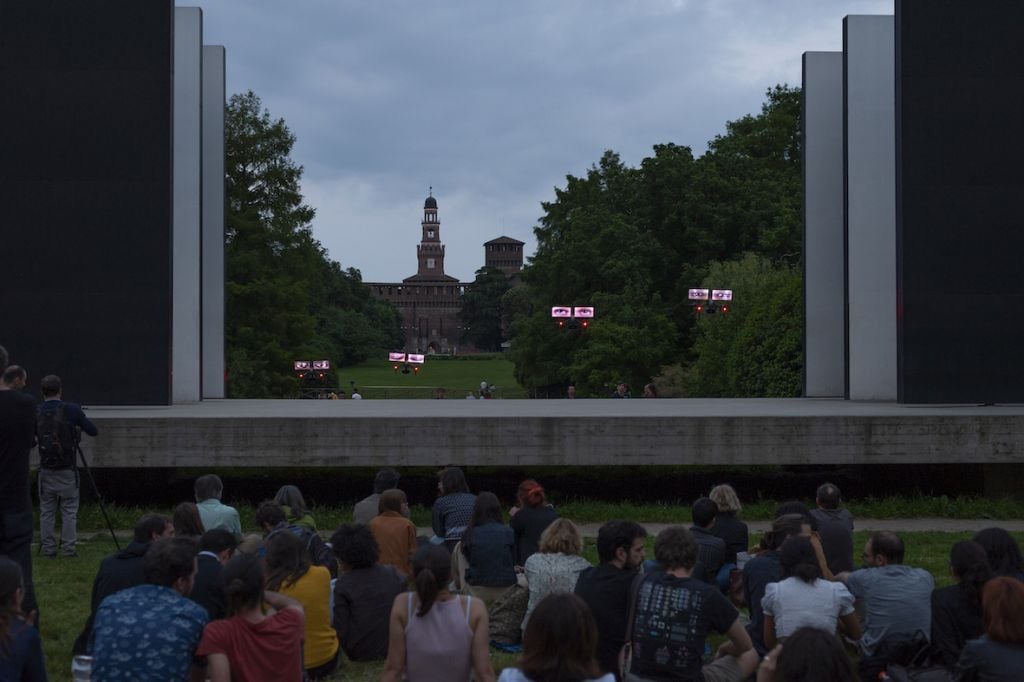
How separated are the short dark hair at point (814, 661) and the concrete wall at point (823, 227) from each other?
61.8ft

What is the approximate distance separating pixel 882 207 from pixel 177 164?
12.6 meters

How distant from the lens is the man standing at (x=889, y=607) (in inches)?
241

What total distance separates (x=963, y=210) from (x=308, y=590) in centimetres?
1333

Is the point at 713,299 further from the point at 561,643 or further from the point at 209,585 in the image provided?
the point at 561,643

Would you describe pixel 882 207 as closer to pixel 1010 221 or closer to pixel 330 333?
pixel 1010 221

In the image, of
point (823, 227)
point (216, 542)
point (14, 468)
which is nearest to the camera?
point (216, 542)

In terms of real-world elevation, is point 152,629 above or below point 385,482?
below

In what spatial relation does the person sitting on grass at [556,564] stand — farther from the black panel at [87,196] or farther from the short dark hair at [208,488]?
the black panel at [87,196]

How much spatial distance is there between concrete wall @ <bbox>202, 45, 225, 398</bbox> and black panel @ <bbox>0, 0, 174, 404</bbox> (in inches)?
218

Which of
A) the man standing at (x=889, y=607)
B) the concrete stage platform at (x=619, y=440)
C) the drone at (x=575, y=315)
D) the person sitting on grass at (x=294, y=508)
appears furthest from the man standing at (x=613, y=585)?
the drone at (x=575, y=315)

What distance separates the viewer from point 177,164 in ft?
66.2

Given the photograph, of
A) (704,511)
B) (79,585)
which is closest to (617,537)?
(704,511)

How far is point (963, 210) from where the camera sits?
16.6 m

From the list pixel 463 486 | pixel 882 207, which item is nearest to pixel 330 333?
pixel 882 207
